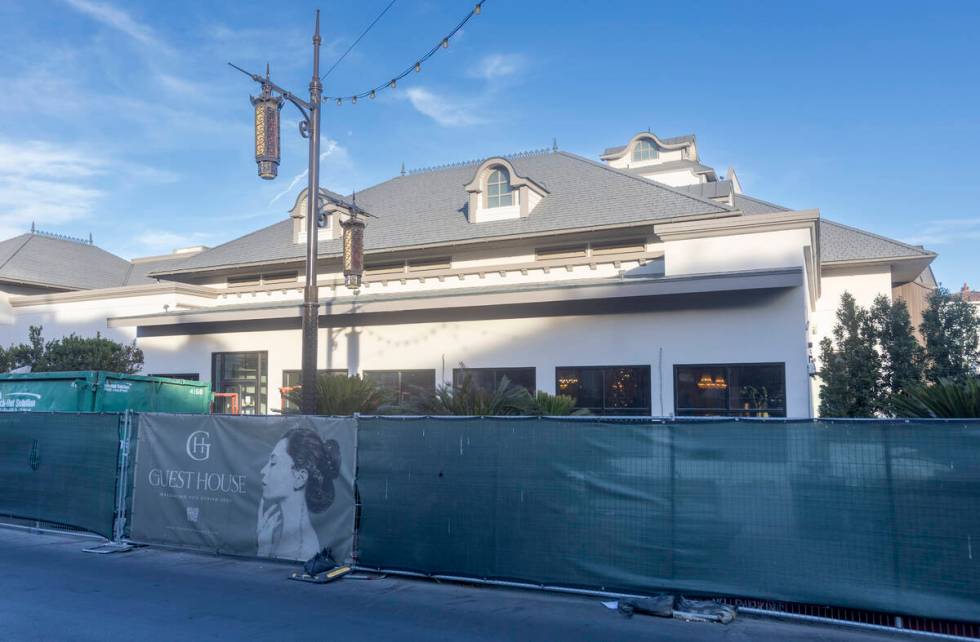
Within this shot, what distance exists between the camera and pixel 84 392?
1477 cm

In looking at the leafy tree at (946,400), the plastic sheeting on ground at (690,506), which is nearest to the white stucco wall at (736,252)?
the leafy tree at (946,400)

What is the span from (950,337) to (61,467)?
1739cm

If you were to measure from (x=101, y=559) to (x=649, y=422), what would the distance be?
25.7 ft

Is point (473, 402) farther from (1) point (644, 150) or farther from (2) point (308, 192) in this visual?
(1) point (644, 150)

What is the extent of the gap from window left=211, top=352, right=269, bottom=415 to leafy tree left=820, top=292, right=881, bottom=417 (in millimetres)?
14675

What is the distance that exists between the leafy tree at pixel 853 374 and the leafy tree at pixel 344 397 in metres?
9.40

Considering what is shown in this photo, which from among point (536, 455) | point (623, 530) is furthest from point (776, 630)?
point (536, 455)

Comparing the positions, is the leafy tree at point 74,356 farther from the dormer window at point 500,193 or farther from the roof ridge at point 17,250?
the roof ridge at point 17,250

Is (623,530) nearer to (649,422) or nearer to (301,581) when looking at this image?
(649,422)

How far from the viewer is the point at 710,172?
41.7 metres

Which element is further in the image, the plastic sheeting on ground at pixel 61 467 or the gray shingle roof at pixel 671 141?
the gray shingle roof at pixel 671 141

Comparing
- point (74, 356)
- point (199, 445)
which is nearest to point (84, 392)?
point (199, 445)

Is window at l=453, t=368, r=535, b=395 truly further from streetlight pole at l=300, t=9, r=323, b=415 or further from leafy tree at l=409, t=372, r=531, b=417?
streetlight pole at l=300, t=9, r=323, b=415

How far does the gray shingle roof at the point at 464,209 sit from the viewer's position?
65.9 ft
